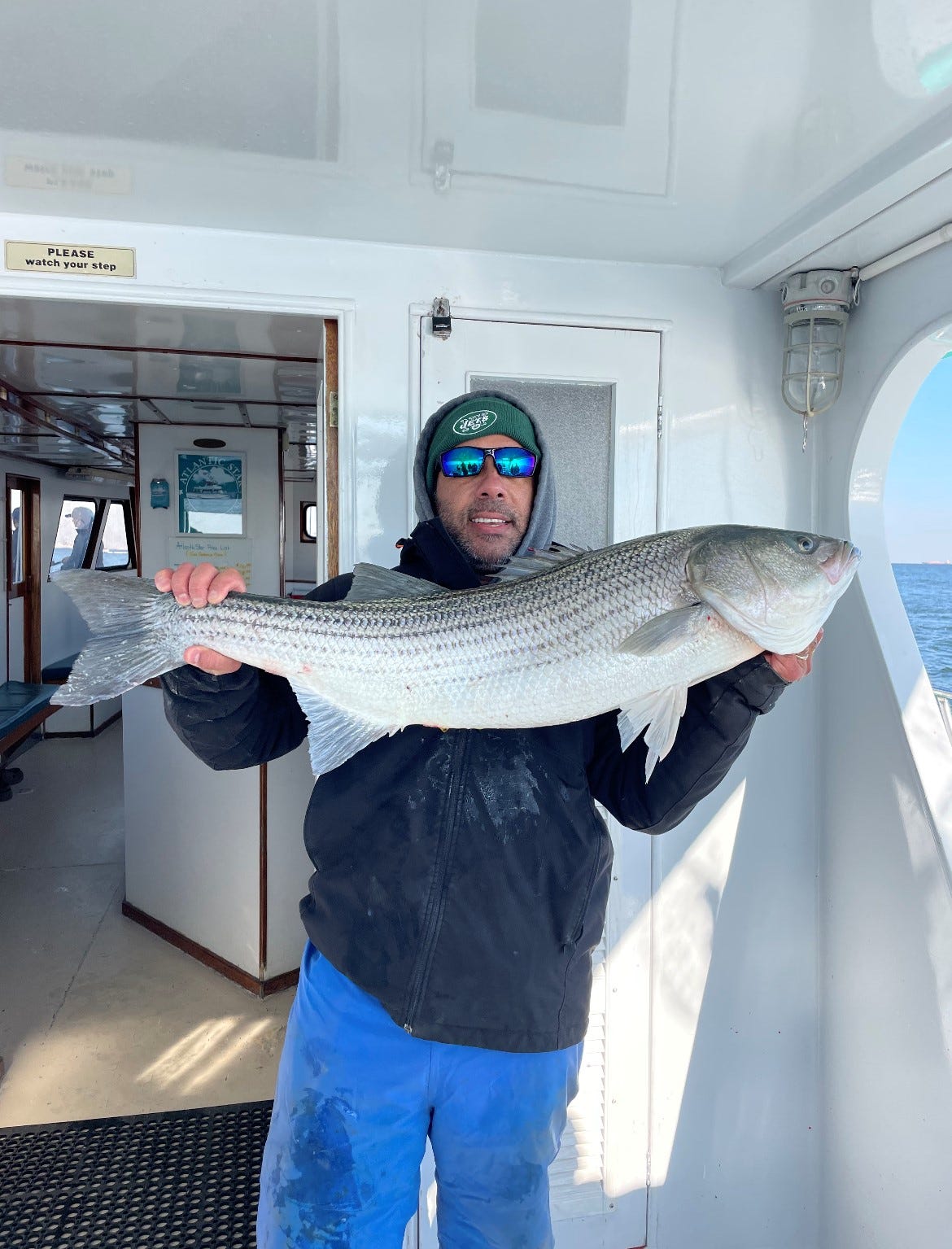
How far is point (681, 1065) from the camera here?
3.19 metres

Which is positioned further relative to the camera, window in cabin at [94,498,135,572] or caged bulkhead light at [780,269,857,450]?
window in cabin at [94,498,135,572]

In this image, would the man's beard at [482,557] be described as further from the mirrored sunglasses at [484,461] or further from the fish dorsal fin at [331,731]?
the fish dorsal fin at [331,731]

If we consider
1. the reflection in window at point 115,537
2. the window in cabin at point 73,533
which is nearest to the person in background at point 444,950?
the window in cabin at point 73,533

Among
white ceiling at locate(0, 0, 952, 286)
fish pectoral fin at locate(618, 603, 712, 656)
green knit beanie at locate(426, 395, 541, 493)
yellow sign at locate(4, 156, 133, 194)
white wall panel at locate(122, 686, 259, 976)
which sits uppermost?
yellow sign at locate(4, 156, 133, 194)

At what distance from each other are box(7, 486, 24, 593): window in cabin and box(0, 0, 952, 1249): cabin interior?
5817 millimetres

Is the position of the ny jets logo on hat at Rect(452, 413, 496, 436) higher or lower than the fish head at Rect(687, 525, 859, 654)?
higher

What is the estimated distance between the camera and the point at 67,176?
8.23 ft

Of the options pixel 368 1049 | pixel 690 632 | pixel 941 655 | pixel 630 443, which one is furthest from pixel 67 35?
pixel 941 655

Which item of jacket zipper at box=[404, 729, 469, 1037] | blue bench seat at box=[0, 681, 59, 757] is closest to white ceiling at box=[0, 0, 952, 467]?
jacket zipper at box=[404, 729, 469, 1037]

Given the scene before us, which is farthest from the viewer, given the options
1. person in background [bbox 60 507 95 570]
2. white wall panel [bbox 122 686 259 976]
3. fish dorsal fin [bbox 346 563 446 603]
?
person in background [bbox 60 507 95 570]

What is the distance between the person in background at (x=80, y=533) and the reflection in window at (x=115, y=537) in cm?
34

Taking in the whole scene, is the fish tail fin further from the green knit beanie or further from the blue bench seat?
the blue bench seat

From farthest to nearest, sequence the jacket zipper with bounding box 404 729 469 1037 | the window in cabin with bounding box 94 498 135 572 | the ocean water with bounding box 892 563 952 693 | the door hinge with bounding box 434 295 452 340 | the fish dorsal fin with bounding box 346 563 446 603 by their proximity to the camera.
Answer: the ocean water with bounding box 892 563 952 693, the window in cabin with bounding box 94 498 135 572, the door hinge with bounding box 434 295 452 340, the fish dorsal fin with bounding box 346 563 446 603, the jacket zipper with bounding box 404 729 469 1037

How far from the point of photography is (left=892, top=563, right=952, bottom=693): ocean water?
115 ft
